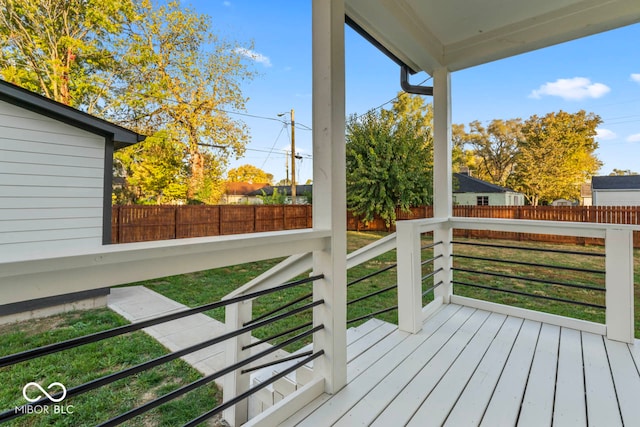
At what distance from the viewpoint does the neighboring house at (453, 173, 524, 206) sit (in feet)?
32.7

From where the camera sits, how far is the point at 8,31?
3.96 feet

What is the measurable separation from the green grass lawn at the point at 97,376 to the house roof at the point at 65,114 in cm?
136

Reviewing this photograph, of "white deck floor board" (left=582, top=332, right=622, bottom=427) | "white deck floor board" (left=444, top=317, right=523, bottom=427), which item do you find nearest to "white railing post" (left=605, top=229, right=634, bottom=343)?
"white deck floor board" (left=582, top=332, right=622, bottom=427)

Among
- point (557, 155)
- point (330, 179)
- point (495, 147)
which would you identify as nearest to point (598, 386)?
point (330, 179)

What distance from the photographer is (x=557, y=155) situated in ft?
18.5

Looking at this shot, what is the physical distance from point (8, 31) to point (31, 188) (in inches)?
26.8

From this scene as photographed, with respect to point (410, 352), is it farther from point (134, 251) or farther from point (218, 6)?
point (218, 6)

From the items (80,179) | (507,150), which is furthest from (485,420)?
(507,150)

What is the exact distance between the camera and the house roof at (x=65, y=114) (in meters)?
1.28

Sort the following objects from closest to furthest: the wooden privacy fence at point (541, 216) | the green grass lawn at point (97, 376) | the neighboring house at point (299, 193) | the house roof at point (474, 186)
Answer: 1. the green grass lawn at point (97, 376)
2. the wooden privacy fence at point (541, 216)
3. the neighboring house at point (299, 193)
4. the house roof at point (474, 186)

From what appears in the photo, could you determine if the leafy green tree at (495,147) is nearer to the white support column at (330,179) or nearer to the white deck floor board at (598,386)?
the white deck floor board at (598,386)

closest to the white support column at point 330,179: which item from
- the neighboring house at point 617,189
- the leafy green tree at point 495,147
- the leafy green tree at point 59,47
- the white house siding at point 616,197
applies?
the leafy green tree at point 59,47

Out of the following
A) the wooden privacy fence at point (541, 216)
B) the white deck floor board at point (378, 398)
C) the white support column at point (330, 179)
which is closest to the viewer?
the white deck floor board at point (378, 398)

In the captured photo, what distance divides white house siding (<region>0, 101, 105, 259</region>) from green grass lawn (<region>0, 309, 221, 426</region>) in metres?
0.81
